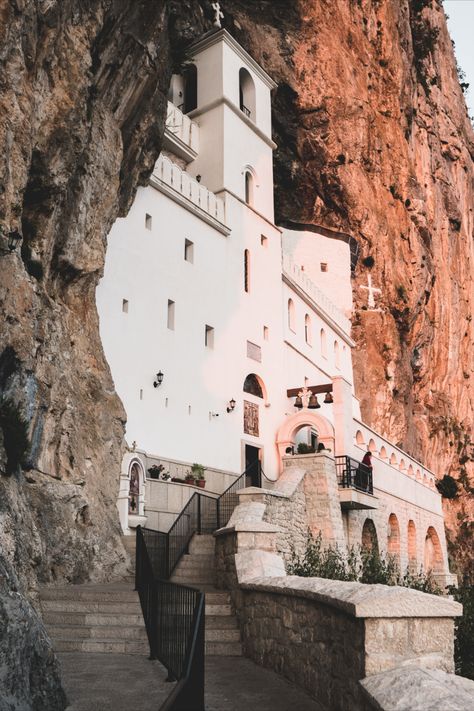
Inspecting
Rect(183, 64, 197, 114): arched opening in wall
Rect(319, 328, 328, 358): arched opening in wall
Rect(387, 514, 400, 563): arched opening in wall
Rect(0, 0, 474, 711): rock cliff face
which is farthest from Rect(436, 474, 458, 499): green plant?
Rect(183, 64, 197, 114): arched opening in wall

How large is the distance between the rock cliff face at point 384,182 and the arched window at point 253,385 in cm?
1221

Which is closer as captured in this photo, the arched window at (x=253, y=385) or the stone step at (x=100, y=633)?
the stone step at (x=100, y=633)

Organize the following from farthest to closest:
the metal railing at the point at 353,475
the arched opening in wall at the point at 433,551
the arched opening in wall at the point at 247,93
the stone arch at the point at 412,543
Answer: the arched opening in wall at the point at 433,551 < the stone arch at the point at 412,543 < the arched opening in wall at the point at 247,93 < the metal railing at the point at 353,475

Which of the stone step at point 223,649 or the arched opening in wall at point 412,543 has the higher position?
the arched opening in wall at point 412,543

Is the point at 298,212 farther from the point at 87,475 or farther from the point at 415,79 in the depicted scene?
the point at 87,475

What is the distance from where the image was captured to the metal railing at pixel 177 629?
429 centimetres

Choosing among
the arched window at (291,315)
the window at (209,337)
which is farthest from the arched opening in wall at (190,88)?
the window at (209,337)

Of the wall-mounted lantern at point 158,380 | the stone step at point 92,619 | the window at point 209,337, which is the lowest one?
the stone step at point 92,619

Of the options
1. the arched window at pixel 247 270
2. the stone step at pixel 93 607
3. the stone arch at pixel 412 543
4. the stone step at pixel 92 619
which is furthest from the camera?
the stone arch at pixel 412 543

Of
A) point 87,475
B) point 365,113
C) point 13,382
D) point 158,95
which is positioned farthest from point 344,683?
point 365,113

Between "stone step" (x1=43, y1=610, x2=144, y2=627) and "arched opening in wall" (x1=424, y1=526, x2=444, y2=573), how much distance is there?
86.4ft

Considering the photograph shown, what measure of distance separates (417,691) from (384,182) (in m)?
36.2

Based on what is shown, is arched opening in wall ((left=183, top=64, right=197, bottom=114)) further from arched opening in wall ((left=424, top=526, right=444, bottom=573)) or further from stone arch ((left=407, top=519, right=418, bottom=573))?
arched opening in wall ((left=424, top=526, right=444, bottom=573))

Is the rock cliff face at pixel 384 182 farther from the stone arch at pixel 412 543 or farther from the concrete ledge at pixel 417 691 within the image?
the concrete ledge at pixel 417 691
